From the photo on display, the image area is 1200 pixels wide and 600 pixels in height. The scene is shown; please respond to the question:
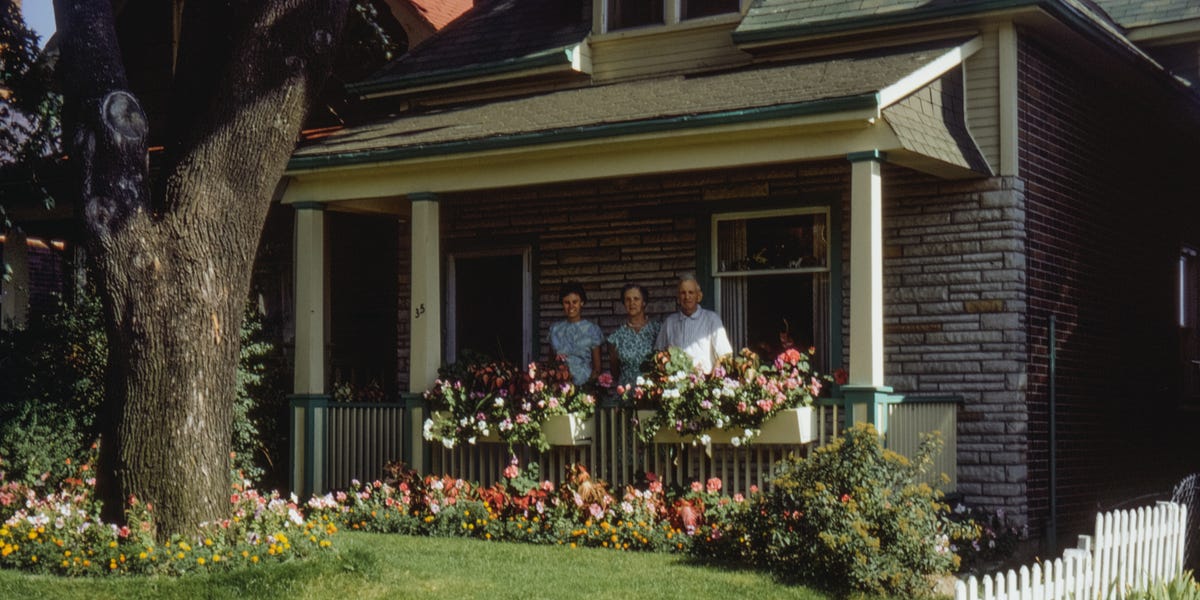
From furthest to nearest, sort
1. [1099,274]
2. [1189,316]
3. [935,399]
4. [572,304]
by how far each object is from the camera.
Answer: [1189,316]
[1099,274]
[572,304]
[935,399]

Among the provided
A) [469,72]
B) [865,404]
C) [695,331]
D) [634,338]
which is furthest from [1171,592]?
[469,72]

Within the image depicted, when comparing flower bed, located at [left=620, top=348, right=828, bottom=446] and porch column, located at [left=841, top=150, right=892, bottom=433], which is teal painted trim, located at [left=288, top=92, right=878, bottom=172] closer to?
porch column, located at [left=841, top=150, right=892, bottom=433]

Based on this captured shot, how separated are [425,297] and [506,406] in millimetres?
1417

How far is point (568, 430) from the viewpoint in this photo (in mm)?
11695

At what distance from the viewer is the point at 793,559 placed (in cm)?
952

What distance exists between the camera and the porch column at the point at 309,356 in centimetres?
1346

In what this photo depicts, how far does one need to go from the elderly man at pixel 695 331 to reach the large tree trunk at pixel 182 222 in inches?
129

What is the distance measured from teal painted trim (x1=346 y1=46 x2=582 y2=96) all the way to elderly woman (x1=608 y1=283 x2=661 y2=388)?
2.92m

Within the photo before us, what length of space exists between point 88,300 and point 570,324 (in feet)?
15.2

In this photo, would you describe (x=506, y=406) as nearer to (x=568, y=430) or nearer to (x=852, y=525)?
(x=568, y=430)

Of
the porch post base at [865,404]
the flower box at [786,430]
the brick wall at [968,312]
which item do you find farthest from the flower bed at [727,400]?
the brick wall at [968,312]

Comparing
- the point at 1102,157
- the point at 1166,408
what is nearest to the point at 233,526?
the point at 1102,157

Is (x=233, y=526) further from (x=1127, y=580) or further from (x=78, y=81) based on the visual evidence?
(x=1127, y=580)

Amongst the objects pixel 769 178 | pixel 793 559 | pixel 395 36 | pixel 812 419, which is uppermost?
pixel 395 36
